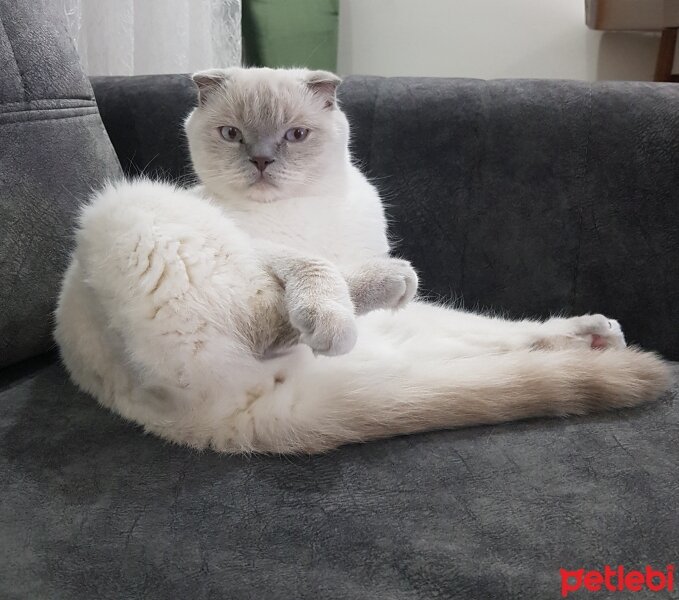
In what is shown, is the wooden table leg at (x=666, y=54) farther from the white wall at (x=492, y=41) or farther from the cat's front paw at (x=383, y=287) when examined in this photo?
the cat's front paw at (x=383, y=287)

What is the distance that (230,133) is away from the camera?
4.63ft

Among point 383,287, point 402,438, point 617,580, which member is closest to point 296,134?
point 383,287


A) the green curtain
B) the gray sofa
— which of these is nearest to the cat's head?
the gray sofa

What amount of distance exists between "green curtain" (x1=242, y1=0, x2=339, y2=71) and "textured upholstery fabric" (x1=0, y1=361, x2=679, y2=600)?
194 centimetres

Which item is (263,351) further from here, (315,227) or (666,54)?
(666,54)

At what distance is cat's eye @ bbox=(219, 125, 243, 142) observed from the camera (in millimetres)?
1399

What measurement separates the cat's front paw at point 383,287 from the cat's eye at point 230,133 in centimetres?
46

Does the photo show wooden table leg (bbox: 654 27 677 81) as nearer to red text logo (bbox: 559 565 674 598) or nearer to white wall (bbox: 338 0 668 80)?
white wall (bbox: 338 0 668 80)

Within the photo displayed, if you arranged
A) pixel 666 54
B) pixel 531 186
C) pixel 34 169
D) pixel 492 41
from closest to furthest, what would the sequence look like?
A: pixel 34 169 < pixel 531 186 < pixel 666 54 < pixel 492 41

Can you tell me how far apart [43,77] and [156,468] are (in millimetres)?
811

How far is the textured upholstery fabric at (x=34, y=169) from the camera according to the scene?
1216mm

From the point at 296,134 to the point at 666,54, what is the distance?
1.79 meters

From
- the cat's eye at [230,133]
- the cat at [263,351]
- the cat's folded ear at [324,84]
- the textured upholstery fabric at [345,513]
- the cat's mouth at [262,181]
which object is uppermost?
the cat's folded ear at [324,84]

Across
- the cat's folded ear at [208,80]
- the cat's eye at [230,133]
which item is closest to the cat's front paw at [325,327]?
the cat's eye at [230,133]
